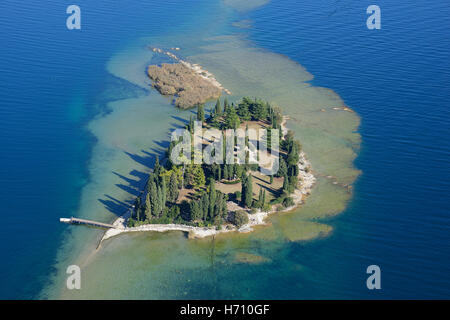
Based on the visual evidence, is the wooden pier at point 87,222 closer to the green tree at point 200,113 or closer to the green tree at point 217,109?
the green tree at point 200,113

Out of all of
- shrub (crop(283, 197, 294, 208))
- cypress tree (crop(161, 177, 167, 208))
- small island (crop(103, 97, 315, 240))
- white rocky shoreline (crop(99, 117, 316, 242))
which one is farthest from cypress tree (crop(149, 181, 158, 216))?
shrub (crop(283, 197, 294, 208))

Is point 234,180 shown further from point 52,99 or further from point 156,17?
point 156,17

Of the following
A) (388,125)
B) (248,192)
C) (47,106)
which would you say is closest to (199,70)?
(47,106)

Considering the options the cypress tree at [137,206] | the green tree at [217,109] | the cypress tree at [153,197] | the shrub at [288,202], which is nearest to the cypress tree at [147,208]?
the cypress tree at [153,197]

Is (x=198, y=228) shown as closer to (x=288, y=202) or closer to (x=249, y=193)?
(x=249, y=193)

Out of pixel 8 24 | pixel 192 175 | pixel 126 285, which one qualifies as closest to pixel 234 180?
pixel 192 175

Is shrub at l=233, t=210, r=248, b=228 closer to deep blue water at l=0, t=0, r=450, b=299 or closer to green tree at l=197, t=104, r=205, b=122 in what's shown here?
deep blue water at l=0, t=0, r=450, b=299
